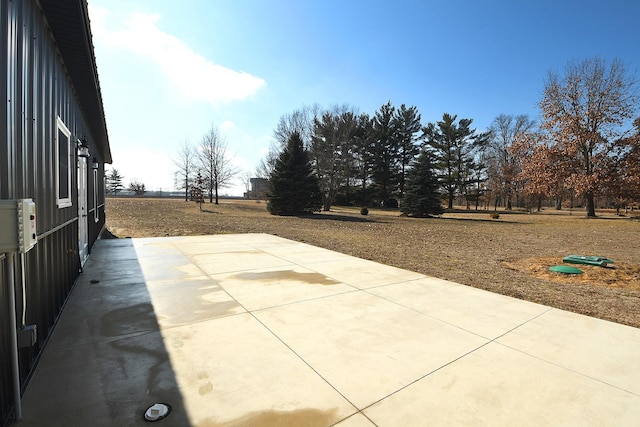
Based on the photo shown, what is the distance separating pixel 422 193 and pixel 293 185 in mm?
10793

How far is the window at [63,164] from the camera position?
12.5 ft

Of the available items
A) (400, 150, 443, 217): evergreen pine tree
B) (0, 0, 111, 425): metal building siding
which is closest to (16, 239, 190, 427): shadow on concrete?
(0, 0, 111, 425): metal building siding

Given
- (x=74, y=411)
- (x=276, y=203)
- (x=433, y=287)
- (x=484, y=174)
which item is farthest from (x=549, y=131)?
(x=74, y=411)

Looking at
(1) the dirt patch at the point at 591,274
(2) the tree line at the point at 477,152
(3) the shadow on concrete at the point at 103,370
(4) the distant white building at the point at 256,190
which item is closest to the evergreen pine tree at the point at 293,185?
(2) the tree line at the point at 477,152

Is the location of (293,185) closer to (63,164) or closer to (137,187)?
(63,164)

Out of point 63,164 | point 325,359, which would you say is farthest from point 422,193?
point 325,359

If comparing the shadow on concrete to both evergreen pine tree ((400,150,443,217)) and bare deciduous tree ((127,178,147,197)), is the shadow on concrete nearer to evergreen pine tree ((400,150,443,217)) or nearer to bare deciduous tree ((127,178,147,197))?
evergreen pine tree ((400,150,443,217))

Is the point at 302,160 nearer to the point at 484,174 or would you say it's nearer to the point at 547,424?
the point at 547,424

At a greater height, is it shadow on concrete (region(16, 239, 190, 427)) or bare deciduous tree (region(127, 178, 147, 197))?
bare deciduous tree (region(127, 178, 147, 197))

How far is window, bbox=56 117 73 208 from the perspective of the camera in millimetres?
3799

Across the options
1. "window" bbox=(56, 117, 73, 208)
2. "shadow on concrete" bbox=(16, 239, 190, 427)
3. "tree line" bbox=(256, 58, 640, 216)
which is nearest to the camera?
"shadow on concrete" bbox=(16, 239, 190, 427)

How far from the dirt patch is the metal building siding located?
7309mm

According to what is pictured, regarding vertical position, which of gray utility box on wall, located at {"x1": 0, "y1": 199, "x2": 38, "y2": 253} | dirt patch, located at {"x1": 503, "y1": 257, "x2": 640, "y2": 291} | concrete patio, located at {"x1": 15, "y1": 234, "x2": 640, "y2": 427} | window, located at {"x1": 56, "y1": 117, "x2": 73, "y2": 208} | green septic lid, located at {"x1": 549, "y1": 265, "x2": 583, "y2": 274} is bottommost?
dirt patch, located at {"x1": 503, "y1": 257, "x2": 640, "y2": 291}

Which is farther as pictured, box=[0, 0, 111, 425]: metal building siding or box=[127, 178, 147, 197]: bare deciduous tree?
box=[127, 178, 147, 197]: bare deciduous tree
